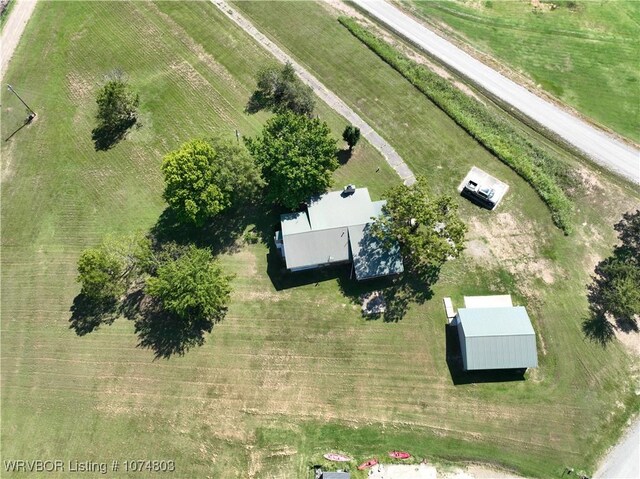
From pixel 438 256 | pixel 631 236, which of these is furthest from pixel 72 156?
pixel 631 236

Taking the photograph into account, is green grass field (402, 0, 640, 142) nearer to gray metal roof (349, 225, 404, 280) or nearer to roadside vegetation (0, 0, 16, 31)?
gray metal roof (349, 225, 404, 280)

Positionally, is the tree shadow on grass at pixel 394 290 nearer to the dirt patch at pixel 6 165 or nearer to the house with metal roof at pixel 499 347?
the house with metal roof at pixel 499 347

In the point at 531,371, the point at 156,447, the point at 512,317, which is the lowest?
the point at 156,447

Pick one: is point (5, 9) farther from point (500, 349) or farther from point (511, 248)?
point (500, 349)

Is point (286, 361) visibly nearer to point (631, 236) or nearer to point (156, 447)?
point (156, 447)

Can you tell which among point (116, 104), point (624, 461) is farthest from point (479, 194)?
point (116, 104)
